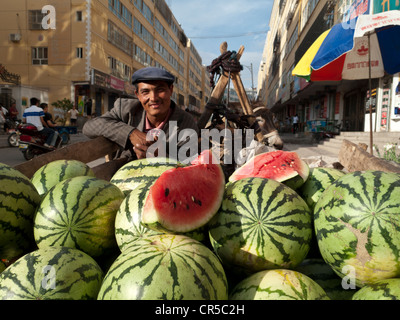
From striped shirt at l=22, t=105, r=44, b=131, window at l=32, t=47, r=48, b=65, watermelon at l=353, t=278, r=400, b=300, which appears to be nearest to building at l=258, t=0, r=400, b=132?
striped shirt at l=22, t=105, r=44, b=131

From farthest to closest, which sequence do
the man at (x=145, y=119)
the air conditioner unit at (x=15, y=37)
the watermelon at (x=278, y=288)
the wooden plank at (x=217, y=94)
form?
the air conditioner unit at (x=15, y=37) → the wooden plank at (x=217, y=94) → the man at (x=145, y=119) → the watermelon at (x=278, y=288)

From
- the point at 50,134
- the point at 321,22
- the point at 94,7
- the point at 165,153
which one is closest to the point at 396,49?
the point at 165,153

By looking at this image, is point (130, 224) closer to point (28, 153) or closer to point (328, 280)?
point (328, 280)

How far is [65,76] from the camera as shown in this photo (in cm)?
2678

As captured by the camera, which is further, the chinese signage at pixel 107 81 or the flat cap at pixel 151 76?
the chinese signage at pixel 107 81

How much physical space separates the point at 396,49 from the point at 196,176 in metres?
8.10

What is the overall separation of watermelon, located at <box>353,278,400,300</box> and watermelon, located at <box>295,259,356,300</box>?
5.2 inches

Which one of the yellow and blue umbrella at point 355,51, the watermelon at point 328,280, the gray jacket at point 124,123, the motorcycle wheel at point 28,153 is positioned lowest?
the motorcycle wheel at point 28,153

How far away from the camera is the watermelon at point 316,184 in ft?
4.94

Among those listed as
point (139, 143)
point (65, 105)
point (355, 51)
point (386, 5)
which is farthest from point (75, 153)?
point (65, 105)

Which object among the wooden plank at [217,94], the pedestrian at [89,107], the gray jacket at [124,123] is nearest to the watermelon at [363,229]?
the gray jacket at [124,123]

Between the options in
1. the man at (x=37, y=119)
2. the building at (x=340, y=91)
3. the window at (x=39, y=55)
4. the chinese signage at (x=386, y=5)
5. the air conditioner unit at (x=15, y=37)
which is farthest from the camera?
the window at (x=39, y=55)

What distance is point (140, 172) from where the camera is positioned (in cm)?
179

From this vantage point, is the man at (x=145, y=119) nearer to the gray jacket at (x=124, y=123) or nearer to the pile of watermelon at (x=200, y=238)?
the gray jacket at (x=124, y=123)
